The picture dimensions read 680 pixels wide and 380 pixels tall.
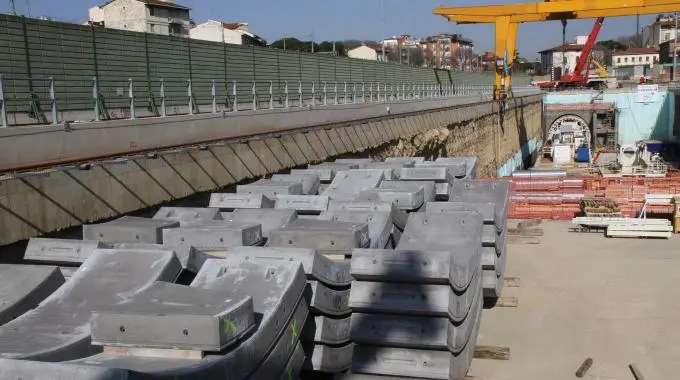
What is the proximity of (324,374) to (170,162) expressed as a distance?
592cm

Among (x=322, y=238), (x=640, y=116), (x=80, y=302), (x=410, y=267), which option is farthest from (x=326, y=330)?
(x=640, y=116)

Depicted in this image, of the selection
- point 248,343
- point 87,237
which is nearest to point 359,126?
point 87,237

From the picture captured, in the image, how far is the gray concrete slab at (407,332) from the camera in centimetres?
625

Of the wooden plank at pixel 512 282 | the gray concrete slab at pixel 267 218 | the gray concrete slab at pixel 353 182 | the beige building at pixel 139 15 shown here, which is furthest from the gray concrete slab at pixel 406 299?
the beige building at pixel 139 15

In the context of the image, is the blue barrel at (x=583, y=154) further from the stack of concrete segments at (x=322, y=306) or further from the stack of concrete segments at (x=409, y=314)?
the stack of concrete segments at (x=322, y=306)

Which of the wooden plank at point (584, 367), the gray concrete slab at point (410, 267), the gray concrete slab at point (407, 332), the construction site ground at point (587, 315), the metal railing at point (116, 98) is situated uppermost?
the metal railing at point (116, 98)

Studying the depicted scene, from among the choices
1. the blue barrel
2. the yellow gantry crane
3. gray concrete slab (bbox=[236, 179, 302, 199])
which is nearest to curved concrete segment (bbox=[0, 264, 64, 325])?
gray concrete slab (bbox=[236, 179, 302, 199])

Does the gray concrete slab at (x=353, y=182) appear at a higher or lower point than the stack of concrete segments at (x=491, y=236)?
higher

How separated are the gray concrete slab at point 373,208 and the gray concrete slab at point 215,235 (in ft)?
5.81

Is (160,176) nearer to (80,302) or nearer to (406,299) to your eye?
(80,302)

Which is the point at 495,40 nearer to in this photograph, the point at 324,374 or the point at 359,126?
the point at 359,126

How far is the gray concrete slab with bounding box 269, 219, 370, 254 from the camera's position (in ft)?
23.7

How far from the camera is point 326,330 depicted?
6.34 metres

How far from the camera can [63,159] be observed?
1020 cm
